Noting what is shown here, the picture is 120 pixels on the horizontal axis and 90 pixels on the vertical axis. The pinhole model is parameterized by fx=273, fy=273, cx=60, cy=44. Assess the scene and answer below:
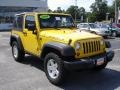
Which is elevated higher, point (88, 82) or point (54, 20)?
point (54, 20)

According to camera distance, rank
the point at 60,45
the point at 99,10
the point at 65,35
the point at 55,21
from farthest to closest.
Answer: the point at 99,10
the point at 55,21
the point at 65,35
the point at 60,45

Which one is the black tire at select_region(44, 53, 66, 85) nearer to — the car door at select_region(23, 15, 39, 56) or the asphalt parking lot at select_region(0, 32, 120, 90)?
the asphalt parking lot at select_region(0, 32, 120, 90)

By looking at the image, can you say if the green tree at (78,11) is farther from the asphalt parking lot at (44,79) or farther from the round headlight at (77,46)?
the round headlight at (77,46)

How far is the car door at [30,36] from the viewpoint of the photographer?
8.65 metres

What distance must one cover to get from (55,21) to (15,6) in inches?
1493

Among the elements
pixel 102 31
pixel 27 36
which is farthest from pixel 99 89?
pixel 102 31

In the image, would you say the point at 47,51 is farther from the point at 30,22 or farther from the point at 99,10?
the point at 99,10

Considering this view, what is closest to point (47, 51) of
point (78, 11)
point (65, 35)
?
point (65, 35)

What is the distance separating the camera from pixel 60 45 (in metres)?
7.23

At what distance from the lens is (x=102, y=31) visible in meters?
23.1

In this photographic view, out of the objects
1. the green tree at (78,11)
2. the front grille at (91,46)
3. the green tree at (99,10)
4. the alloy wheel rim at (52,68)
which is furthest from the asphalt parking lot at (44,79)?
the green tree at (78,11)

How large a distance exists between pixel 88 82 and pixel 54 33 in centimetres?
174

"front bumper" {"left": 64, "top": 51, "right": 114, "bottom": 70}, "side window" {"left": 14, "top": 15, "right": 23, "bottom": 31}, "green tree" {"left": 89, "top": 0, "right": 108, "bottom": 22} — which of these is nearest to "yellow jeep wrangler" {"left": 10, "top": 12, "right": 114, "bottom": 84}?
"front bumper" {"left": 64, "top": 51, "right": 114, "bottom": 70}

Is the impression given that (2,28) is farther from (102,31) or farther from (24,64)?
(24,64)
